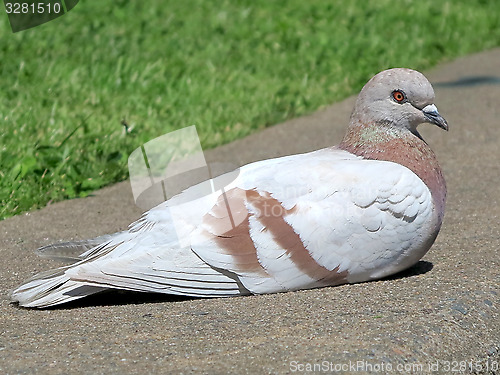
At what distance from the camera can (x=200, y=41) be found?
859 centimetres

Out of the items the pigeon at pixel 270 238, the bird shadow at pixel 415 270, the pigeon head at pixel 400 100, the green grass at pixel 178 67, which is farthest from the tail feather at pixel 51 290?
the green grass at pixel 178 67

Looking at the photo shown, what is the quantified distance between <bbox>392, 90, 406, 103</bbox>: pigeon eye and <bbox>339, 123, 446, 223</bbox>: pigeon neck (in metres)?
0.12

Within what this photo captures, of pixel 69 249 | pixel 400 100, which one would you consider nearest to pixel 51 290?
pixel 69 249

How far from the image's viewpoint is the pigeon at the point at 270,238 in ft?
11.6

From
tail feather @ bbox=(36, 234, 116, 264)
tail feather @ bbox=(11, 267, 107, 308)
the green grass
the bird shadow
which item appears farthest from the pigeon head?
the green grass

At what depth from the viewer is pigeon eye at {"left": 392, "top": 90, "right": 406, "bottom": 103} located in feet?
12.9

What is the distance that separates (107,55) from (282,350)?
5.39 meters

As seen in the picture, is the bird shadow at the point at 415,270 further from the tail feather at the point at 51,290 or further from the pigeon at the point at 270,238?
the tail feather at the point at 51,290

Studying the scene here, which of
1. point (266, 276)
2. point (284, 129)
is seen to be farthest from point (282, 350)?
point (284, 129)

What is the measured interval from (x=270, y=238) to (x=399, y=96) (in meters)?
0.92

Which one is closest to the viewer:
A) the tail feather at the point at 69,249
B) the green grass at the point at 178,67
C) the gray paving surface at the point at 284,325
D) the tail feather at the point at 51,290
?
the gray paving surface at the point at 284,325

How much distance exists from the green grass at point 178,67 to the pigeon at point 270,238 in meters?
1.80

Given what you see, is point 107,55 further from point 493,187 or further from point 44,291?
point 44,291

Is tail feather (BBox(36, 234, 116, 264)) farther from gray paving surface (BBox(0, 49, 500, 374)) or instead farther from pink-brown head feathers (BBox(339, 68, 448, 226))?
pink-brown head feathers (BBox(339, 68, 448, 226))
